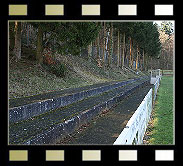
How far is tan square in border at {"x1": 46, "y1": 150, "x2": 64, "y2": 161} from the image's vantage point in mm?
2791

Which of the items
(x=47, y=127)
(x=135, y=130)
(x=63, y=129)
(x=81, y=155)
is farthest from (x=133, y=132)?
(x=47, y=127)

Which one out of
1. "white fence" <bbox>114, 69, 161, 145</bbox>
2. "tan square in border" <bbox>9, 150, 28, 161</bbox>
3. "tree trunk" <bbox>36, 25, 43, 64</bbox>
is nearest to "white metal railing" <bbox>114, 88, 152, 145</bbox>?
"white fence" <bbox>114, 69, 161, 145</bbox>

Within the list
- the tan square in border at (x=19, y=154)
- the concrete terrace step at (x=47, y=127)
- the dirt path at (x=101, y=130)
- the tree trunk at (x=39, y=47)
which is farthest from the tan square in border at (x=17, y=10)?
the tree trunk at (x=39, y=47)

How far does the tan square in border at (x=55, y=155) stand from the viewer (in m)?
2.79

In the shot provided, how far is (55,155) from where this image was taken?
281 centimetres

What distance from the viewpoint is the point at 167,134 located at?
821cm

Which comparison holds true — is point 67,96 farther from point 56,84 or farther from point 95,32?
point 95,32

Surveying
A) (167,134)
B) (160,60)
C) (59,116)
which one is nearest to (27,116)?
(59,116)

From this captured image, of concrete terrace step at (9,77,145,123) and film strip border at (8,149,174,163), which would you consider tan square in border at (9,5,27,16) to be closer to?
film strip border at (8,149,174,163)

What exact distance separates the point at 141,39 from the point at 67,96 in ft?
139

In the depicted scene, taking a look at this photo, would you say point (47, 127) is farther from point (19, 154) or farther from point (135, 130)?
point (19, 154)

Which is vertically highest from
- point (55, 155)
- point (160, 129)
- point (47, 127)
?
point (55, 155)

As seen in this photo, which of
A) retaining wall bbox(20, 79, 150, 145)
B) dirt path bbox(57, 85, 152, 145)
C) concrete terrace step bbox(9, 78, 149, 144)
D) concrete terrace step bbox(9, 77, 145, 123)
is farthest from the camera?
concrete terrace step bbox(9, 77, 145, 123)

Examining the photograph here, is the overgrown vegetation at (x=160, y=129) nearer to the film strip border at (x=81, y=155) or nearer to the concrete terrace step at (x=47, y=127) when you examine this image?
the concrete terrace step at (x=47, y=127)
